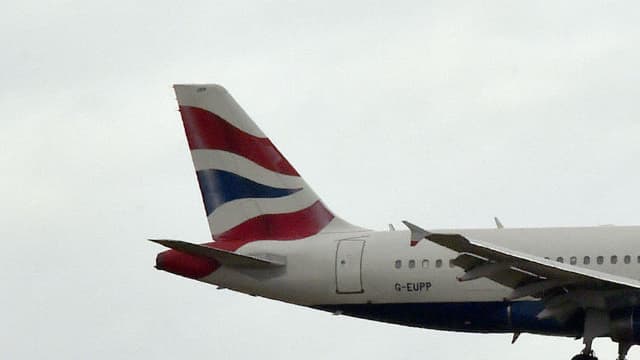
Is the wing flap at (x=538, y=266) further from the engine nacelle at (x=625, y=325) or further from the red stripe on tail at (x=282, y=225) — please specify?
the red stripe on tail at (x=282, y=225)

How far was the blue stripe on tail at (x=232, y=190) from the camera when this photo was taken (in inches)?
2058

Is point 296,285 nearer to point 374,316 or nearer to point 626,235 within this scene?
point 374,316

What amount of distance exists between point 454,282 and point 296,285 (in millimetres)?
4294

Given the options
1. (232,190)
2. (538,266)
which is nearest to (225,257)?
(232,190)

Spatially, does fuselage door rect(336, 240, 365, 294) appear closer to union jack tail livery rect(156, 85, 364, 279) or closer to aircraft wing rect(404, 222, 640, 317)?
union jack tail livery rect(156, 85, 364, 279)

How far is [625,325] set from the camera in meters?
47.0

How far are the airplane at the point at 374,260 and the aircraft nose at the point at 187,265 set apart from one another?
26 millimetres

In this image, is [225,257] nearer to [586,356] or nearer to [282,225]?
[282,225]

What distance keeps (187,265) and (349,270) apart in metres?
4.27

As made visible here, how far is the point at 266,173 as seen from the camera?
52500mm

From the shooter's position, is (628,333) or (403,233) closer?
(628,333)

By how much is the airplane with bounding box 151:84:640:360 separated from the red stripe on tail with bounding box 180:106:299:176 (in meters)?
0.03

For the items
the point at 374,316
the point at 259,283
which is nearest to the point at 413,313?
the point at 374,316

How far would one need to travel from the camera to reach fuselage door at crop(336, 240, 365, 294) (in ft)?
163
